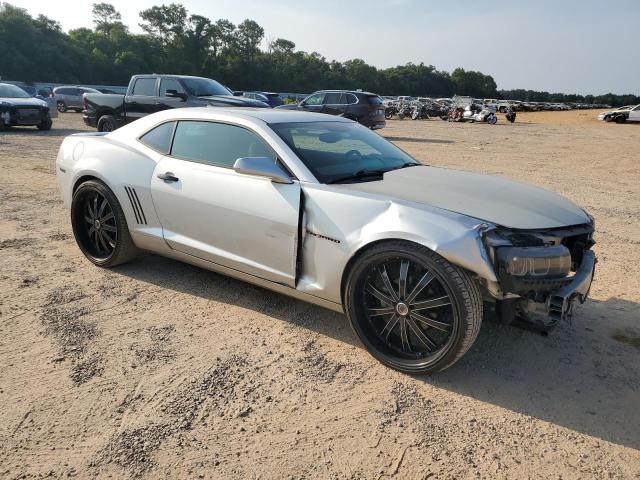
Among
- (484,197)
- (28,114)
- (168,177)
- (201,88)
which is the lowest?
(28,114)

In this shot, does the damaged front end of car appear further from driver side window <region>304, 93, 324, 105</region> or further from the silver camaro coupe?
driver side window <region>304, 93, 324, 105</region>

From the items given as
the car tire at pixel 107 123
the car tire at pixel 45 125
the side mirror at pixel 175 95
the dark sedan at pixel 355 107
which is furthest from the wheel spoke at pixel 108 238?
the car tire at pixel 45 125

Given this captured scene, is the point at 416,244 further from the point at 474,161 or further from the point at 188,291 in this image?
the point at 474,161

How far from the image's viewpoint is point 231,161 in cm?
358

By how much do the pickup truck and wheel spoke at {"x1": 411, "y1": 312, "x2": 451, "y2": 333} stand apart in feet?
30.5

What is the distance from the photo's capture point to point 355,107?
17.6m

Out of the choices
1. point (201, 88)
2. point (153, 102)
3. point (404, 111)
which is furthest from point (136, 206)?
point (404, 111)

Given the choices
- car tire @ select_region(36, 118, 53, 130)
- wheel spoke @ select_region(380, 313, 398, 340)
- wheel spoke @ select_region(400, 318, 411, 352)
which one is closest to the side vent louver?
wheel spoke @ select_region(380, 313, 398, 340)

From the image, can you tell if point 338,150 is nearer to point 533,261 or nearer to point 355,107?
point 533,261

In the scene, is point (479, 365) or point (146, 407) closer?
point (146, 407)

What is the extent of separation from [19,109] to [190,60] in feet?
243

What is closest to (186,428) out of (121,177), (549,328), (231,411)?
(231,411)

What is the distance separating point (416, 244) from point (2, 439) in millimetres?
2211

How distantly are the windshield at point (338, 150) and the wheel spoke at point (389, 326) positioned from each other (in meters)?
0.95
